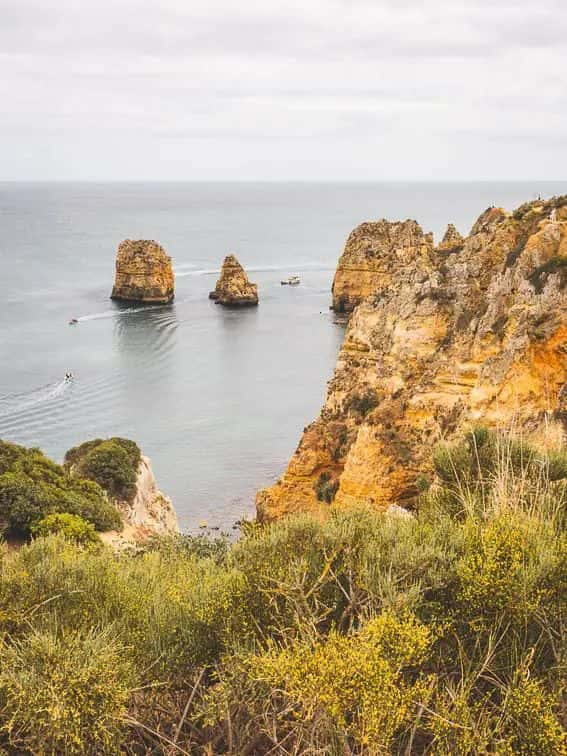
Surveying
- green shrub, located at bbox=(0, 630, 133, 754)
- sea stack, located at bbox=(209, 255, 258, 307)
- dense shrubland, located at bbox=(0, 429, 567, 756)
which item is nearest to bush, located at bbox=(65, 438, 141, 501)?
dense shrubland, located at bbox=(0, 429, 567, 756)

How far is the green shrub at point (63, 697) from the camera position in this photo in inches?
252

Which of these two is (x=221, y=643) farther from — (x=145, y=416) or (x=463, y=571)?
(x=145, y=416)

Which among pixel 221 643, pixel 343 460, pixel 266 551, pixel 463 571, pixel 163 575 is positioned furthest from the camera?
pixel 343 460

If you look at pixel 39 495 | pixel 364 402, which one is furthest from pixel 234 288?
pixel 39 495

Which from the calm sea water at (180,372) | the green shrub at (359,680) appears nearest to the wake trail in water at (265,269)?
the calm sea water at (180,372)

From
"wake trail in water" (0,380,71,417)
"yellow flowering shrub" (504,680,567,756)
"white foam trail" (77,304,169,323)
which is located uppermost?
"yellow flowering shrub" (504,680,567,756)

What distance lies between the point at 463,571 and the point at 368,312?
24525 mm

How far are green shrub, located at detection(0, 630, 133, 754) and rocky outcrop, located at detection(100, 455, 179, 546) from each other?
16.0 metres

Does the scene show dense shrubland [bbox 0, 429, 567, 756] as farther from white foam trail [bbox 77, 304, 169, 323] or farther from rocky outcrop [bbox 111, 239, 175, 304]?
rocky outcrop [bbox 111, 239, 175, 304]

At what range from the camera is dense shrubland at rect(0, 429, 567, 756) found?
20.4ft

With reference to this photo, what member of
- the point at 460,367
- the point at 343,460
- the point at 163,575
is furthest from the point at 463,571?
the point at 343,460

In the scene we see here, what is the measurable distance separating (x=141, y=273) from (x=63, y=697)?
86913 mm

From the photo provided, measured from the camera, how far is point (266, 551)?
29.0 feet

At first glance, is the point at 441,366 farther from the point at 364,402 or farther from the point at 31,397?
the point at 31,397
